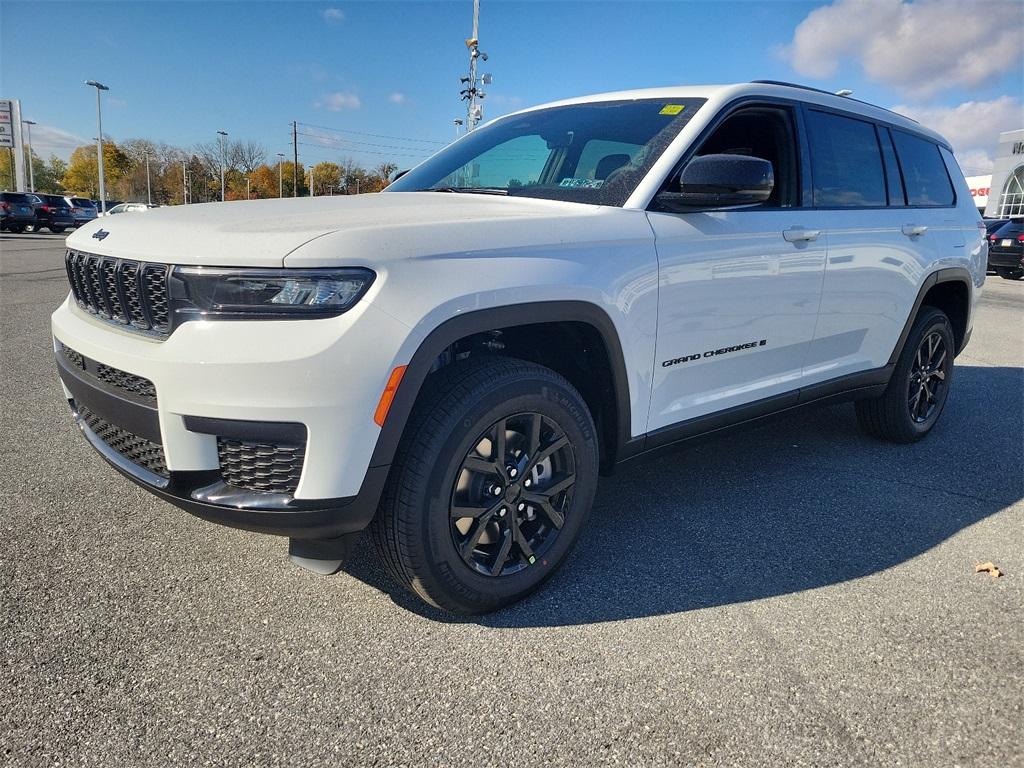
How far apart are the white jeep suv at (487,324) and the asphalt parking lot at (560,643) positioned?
320 mm

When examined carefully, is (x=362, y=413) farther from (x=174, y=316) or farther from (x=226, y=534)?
(x=226, y=534)

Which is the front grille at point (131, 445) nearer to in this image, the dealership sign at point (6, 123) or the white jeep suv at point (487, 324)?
the white jeep suv at point (487, 324)

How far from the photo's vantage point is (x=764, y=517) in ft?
10.9

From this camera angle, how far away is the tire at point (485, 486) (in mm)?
2156

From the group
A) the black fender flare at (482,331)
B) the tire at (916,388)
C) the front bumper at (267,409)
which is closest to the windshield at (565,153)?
the black fender flare at (482,331)

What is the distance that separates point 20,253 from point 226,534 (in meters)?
19.4

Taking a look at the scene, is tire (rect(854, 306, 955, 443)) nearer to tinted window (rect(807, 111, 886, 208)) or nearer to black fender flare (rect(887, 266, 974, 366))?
black fender flare (rect(887, 266, 974, 366))

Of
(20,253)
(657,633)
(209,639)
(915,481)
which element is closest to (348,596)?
(209,639)

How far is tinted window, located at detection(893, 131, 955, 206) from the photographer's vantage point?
4.15m

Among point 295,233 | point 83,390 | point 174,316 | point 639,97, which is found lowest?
point 83,390

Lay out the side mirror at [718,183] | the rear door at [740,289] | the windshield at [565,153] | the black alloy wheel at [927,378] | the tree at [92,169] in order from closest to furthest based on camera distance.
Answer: the side mirror at [718,183], the rear door at [740,289], the windshield at [565,153], the black alloy wheel at [927,378], the tree at [92,169]

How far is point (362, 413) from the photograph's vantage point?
1958 millimetres

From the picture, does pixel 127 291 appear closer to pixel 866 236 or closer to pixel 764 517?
pixel 764 517

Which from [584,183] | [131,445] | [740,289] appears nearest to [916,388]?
[740,289]
